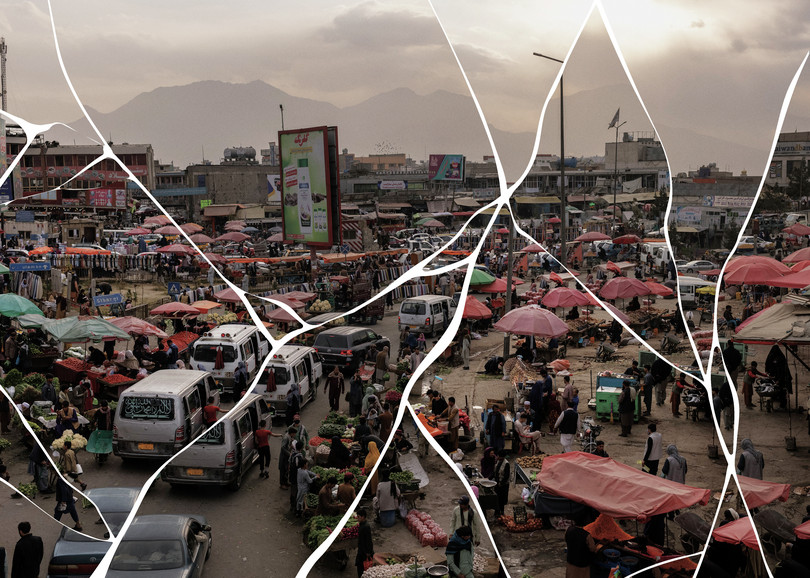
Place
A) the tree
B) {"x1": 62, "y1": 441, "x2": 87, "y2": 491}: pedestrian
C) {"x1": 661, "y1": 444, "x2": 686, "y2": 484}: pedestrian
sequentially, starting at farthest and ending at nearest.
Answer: the tree < {"x1": 661, "y1": 444, "x2": 686, "y2": 484}: pedestrian < {"x1": 62, "y1": 441, "x2": 87, "y2": 491}: pedestrian

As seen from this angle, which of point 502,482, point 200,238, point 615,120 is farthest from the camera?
point 502,482

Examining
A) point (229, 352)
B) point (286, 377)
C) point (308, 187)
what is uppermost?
point (308, 187)

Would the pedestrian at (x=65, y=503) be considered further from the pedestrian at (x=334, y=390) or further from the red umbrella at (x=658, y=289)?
the red umbrella at (x=658, y=289)

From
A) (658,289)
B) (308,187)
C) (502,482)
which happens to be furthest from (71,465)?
(658,289)

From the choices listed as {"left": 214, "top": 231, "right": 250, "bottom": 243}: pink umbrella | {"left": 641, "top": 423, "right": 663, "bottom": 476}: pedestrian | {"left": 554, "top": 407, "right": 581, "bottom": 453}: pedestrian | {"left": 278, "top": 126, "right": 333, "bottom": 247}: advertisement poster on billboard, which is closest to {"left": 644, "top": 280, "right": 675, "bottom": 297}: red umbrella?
{"left": 554, "top": 407, "right": 581, "bottom": 453}: pedestrian

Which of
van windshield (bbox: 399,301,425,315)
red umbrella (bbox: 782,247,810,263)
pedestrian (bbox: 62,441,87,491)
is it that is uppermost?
red umbrella (bbox: 782,247,810,263)

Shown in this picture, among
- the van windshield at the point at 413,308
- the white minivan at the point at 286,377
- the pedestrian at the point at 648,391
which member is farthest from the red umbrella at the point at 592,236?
the white minivan at the point at 286,377

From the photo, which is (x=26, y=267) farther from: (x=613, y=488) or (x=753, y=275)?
(x=753, y=275)

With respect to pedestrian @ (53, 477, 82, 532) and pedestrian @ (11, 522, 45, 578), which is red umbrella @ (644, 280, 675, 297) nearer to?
pedestrian @ (53, 477, 82, 532)
